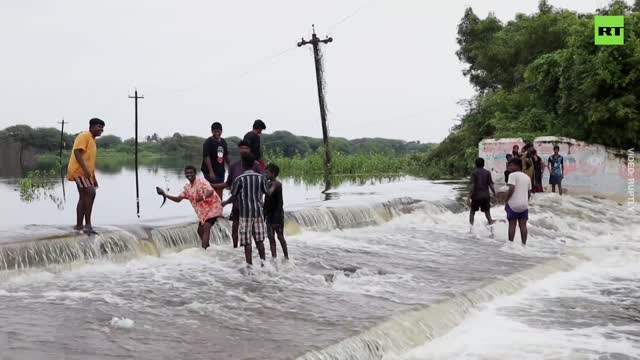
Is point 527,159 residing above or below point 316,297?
above

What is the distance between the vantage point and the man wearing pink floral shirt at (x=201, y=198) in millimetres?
8594

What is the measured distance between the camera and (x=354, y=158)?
3241 cm

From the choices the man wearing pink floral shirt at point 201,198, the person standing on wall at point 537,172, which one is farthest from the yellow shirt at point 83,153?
the person standing on wall at point 537,172

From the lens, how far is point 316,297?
7133 millimetres

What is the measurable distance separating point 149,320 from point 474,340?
10.3 feet

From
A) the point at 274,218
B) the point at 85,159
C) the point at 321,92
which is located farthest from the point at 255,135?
the point at 321,92

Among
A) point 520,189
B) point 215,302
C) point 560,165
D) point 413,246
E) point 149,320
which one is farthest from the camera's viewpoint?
point 560,165

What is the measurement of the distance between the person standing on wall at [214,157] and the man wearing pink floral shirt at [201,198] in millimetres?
768

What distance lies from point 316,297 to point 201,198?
248cm

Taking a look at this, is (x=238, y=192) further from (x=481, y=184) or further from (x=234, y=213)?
(x=481, y=184)

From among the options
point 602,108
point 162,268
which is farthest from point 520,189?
point 602,108

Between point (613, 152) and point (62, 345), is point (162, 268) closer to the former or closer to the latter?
point (62, 345)

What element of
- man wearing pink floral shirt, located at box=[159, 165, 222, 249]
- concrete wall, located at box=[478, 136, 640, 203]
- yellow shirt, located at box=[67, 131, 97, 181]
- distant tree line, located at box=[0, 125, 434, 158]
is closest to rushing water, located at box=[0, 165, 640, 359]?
man wearing pink floral shirt, located at box=[159, 165, 222, 249]

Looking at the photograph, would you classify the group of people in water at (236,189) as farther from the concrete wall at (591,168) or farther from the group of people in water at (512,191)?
the concrete wall at (591,168)
